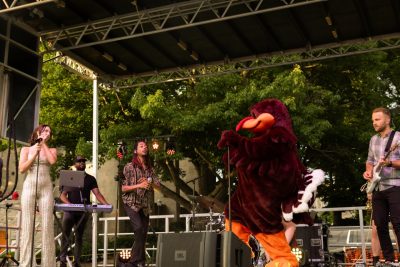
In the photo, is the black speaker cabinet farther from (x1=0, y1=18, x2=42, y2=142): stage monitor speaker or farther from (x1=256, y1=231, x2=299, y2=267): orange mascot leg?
(x1=0, y1=18, x2=42, y2=142): stage monitor speaker

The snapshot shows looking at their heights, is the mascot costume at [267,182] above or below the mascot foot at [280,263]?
above

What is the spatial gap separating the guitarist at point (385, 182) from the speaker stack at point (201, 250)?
2.30m

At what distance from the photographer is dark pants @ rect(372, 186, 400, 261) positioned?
5.59m

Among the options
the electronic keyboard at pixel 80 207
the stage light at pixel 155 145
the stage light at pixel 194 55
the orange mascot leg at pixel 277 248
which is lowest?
the orange mascot leg at pixel 277 248

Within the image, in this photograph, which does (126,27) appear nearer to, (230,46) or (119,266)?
(230,46)

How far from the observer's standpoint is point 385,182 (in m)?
5.69

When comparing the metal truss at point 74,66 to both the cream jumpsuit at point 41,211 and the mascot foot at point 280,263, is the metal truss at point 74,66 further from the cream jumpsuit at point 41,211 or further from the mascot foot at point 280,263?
the mascot foot at point 280,263

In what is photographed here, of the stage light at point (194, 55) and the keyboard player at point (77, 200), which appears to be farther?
the stage light at point (194, 55)

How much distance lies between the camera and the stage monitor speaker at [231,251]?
12.3ft

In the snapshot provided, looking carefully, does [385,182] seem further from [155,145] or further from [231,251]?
[155,145]

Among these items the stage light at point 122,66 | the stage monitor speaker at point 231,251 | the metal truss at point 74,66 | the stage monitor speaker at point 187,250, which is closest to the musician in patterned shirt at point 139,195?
the stage monitor speaker at point 187,250

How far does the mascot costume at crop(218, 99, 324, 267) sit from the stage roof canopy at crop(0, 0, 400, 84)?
409cm

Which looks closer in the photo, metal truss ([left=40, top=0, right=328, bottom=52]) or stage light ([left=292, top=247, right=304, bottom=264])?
stage light ([left=292, top=247, right=304, bottom=264])

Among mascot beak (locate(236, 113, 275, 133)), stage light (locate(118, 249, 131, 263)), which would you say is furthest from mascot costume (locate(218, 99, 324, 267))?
stage light (locate(118, 249, 131, 263))
